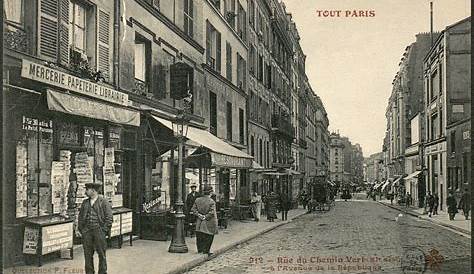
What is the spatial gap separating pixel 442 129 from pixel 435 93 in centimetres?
282

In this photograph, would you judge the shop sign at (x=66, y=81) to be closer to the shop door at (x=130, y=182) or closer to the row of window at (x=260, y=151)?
the shop door at (x=130, y=182)

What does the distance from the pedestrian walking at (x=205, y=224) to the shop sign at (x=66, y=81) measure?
9.82 feet

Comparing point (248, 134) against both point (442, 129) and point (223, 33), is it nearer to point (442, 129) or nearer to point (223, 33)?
point (223, 33)

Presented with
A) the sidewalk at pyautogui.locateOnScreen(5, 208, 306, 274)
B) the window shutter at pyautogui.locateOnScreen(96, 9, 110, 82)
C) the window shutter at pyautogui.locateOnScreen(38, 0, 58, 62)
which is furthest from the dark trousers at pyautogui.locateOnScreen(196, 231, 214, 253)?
the window shutter at pyautogui.locateOnScreen(38, 0, 58, 62)

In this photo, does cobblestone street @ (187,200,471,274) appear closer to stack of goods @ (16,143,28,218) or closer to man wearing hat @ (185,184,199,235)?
man wearing hat @ (185,184,199,235)

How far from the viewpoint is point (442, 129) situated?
32562 mm

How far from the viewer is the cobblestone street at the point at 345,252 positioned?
1068 cm

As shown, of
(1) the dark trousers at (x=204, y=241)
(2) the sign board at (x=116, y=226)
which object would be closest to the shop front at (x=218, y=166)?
(2) the sign board at (x=116, y=226)

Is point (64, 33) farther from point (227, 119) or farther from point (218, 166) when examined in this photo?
point (227, 119)

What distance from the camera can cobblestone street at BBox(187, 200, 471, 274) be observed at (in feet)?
35.0

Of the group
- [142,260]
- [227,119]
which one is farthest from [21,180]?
[227,119]

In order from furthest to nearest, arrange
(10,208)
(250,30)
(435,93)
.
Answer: (435,93)
(250,30)
(10,208)

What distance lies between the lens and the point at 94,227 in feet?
29.8

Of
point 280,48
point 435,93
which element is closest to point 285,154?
point 280,48
